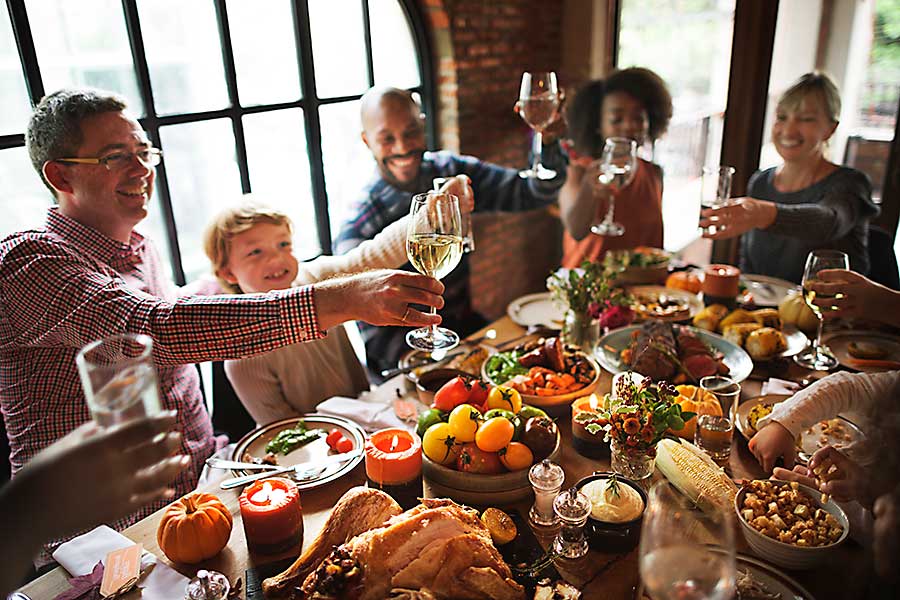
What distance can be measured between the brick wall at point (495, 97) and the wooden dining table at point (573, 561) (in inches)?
96.1

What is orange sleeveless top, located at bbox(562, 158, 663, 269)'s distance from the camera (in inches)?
Result: 118

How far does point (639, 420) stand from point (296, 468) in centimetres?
72

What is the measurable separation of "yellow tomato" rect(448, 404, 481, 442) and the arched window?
3.74 feet

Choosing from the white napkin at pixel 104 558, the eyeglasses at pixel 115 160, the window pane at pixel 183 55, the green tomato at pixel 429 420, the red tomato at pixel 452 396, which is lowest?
the white napkin at pixel 104 558

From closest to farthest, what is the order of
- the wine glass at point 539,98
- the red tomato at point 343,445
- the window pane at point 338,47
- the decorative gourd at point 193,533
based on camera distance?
the decorative gourd at point 193,533 → the red tomato at point 343,445 → the wine glass at point 539,98 → the window pane at point 338,47

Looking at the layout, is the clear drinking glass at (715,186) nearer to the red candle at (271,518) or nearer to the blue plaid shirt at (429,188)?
the blue plaid shirt at (429,188)

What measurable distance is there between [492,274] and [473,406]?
265cm

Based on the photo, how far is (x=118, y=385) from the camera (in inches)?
28.9

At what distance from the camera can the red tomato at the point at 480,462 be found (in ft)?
4.07

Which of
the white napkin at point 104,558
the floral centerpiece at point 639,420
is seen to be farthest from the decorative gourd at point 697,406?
the white napkin at point 104,558

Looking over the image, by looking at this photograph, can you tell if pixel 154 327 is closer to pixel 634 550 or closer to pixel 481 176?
pixel 634 550

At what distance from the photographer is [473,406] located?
4.54 ft

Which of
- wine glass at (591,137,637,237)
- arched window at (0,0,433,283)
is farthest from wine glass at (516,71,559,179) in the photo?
arched window at (0,0,433,283)

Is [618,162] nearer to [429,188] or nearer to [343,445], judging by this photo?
[429,188]
